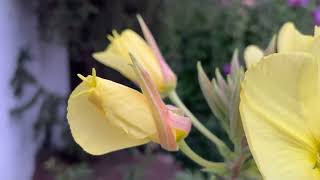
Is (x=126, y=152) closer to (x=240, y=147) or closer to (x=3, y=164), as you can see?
(x=3, y=164)

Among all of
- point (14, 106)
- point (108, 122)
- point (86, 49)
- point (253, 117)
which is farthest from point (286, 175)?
point (86, 49)

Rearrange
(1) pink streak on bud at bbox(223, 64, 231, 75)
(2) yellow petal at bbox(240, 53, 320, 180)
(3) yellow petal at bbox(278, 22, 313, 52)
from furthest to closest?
(1) pink streak on bud at bbox(223, 64, 231, 75)
(3) yellow petal at bbox(278, 22, 313, 52)
(2) yellow petal at bbox(240, 53, 320, 180)

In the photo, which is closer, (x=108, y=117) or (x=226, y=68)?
(x=108, y=117)

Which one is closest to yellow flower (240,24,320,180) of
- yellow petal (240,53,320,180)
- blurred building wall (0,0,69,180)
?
yellow petal (240,53,320,180)

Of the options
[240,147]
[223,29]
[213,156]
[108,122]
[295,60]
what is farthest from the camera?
[223,29]

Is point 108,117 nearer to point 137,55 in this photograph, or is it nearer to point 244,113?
point 244,113

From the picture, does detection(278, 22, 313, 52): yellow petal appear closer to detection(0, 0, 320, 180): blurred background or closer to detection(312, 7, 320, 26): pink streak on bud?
detection(0, 0, 320, 180): blurred background

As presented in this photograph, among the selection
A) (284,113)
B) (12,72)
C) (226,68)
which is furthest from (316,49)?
(226,68)
